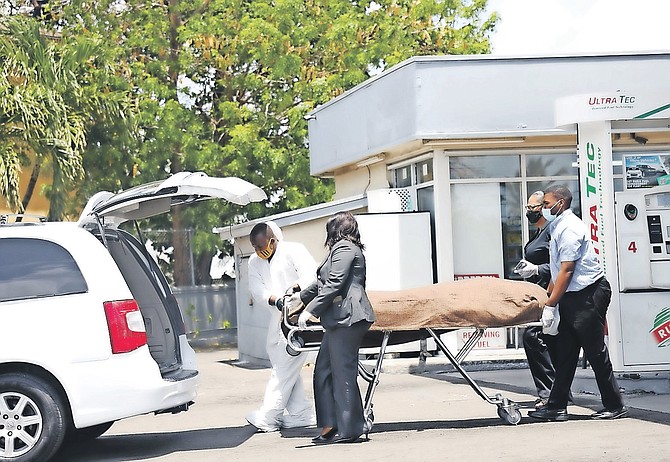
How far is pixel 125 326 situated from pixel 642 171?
944cm

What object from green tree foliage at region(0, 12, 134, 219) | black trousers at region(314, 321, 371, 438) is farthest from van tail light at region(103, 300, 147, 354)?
green tree foliage at region(0, 12, 134, 219)

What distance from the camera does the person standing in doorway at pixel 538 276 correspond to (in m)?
11.2

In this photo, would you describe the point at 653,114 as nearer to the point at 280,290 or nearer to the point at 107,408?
the point at 280,290

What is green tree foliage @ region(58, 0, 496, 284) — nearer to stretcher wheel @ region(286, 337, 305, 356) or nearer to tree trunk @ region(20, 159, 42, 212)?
tree trunk @ region(20, 159, 42, 212)

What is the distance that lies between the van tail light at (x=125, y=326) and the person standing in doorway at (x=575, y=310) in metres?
3.30

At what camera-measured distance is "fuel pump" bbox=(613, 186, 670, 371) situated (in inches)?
474

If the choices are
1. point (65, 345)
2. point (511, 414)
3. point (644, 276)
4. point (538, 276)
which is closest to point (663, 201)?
point (644, 276)

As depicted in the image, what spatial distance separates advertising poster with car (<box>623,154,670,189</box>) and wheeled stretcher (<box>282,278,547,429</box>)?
6.60 metres

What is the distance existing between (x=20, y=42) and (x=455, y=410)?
12.6 meters

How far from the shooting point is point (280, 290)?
10578 millimetres

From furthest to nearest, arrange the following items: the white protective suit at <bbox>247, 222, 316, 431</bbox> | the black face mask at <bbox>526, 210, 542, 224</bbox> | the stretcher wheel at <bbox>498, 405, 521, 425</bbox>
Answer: the black face mask at <bbox>526, 210, 542, 224</bbox>
the white protective suit at <bbox>247, 222, 316, 431</bbox>
the stretcher wheel at <bbox>498, 405, 521, 425</bbox>

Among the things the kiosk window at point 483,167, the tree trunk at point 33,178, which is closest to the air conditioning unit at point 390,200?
the kiosk window at point 483,167

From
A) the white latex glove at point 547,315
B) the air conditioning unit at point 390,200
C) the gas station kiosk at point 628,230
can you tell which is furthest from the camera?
the air conditioning unit at point 390,200

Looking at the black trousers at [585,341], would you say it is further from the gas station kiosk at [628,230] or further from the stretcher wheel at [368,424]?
the gas station kiosk at [628,230]
